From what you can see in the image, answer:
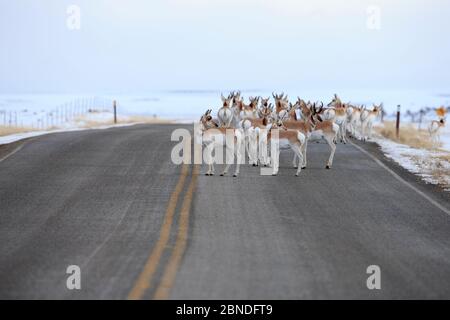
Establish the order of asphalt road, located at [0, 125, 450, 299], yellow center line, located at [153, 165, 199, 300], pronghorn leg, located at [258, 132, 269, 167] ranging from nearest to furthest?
yellow center line, located at [153, 165, 199, 300]
asphalt road, located at [0, 125, 450, 299]
pronghorn leg, located at [258, 132, 269, 167]

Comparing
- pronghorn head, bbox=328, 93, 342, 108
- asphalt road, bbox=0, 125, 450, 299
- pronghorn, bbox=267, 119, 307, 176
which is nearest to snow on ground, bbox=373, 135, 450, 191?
asphalt road, bbox=0, 125, 450, 299

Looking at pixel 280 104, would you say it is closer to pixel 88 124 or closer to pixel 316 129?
pixel 316 129

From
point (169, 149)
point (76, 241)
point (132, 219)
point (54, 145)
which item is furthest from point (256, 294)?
point (54, 145)

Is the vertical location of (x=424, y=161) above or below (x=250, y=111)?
below

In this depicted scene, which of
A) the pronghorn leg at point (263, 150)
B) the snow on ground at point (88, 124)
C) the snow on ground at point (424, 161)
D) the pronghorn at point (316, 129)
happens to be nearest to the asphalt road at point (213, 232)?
the pronghorn leg at point (263, 150)

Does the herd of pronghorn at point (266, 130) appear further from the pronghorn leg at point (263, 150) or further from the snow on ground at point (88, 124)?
the snow on ground at point (88, 124)

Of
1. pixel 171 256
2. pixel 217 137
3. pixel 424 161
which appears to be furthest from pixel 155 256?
pixel 424 161

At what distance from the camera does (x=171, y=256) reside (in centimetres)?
1051

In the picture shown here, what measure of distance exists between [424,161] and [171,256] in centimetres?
1446

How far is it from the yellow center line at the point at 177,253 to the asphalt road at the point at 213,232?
0.02 m

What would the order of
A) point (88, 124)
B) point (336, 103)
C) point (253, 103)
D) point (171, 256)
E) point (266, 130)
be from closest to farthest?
1. point (171, 256)
2. point (266, 130)
3. point (253, 103)
4. point (336, 103)
5. point (88, 124)

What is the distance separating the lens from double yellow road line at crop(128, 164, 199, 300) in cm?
881

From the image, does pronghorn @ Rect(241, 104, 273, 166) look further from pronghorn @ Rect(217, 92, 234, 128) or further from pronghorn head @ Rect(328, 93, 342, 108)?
pronghorn head @ Rect(328, 93, 342, 108)

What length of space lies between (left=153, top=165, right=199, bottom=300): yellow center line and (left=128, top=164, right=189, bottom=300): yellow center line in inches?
6.2
